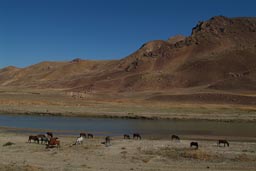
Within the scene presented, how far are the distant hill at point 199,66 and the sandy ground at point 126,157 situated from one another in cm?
8434

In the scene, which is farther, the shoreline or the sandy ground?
the shoreline

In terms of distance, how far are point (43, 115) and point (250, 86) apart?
6627 centimetres

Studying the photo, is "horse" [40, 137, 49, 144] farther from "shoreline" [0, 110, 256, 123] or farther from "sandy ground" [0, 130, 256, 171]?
"shoreline" [0, 110, 256, 123]

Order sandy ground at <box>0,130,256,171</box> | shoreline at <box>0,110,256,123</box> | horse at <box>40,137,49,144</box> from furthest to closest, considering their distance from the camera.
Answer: shoreline at <box>0,110,256,123</box> < horse at <box>40,137,49,144</box> < sandy ground at <box>0,130,256,171</box>

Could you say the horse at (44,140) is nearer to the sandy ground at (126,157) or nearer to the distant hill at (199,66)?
the sandy ground at (126,157)

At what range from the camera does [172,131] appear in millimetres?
40312

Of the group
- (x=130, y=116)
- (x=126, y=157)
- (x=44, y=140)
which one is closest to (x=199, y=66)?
(x=130, y=116)

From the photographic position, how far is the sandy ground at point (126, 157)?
62.3ft

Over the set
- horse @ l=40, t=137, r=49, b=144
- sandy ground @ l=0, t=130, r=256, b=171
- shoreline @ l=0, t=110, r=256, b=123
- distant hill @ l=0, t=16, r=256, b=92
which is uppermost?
distant hill @ l=0, t=16, r=256, b=92

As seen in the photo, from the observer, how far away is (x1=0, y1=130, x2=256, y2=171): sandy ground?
748 inches

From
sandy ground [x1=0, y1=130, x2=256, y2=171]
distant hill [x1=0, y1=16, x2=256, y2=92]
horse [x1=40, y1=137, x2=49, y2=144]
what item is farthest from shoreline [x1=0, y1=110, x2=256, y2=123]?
distant hill [x1=0, y1=16, x2=256, y2=92]

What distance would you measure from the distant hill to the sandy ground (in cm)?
8434

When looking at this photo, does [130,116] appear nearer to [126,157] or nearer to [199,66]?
[126,157]

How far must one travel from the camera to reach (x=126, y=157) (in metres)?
22.2
